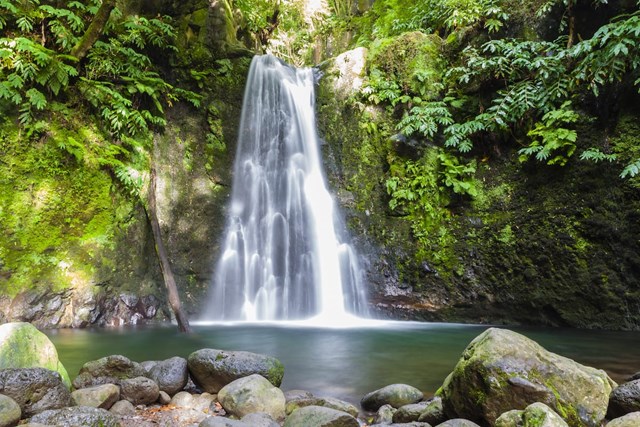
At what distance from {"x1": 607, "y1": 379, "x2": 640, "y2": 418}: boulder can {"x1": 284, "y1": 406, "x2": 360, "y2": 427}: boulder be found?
185 cm

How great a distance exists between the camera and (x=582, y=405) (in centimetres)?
275

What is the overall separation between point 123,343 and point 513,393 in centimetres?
537

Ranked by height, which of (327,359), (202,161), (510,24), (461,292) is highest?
(510,24)

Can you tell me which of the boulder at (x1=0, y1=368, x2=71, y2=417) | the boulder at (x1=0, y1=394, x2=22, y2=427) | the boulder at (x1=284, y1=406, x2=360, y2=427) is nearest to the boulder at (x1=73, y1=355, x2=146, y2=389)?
the boulder at (x1=0, y1=368, x2=71, y2=417)

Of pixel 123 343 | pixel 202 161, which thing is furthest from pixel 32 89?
pixel 123 343

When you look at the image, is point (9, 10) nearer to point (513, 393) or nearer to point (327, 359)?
point (327, 359)

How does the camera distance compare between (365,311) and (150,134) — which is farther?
(150,134)

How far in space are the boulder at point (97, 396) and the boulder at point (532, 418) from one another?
9.65ft

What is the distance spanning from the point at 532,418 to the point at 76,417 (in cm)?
292

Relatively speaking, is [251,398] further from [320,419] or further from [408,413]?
[408,413]

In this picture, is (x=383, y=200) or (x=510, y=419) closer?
(x=510, y=419)

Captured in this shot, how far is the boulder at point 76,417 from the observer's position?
8.95ft

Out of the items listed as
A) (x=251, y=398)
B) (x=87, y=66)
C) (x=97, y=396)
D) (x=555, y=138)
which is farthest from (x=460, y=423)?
(x=87, y=66)

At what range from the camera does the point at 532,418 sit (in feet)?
7.74
